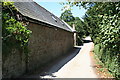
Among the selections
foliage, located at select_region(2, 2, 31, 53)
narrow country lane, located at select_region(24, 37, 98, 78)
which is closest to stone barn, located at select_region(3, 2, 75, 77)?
foliage, located at select_region(2, 2, 31, 53)

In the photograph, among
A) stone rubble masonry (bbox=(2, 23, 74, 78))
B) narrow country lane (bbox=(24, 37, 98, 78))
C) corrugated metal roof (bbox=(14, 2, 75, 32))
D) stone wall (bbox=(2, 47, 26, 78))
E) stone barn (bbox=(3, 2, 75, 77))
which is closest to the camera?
stone wall (bbox=(2, 47, 26, 78))

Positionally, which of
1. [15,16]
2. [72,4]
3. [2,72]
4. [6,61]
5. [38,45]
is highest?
[72,4]

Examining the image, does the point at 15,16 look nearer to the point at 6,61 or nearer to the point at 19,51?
the point at 19,51

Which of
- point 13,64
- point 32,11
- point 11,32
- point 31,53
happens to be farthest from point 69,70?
point 32,11

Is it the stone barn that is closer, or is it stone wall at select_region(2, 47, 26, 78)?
stone wall at select_region(2, 47, 26, 78)

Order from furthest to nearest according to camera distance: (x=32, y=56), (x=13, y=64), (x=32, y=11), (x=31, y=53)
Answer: (x=32, y=11) → (x=32, y=56) → (x=31, y=53) → (x=13, y=64)

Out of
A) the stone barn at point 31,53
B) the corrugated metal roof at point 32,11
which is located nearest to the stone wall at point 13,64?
the stone barn at point 31,53

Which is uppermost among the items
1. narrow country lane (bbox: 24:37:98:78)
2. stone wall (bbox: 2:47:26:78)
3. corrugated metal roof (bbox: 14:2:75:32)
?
corrugated metal roof (bbox: 14:2:75:32)

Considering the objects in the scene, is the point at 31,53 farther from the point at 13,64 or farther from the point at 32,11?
the point at 32,11

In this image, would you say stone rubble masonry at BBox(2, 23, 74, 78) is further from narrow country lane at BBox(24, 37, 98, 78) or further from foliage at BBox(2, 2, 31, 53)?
narrow country lane at BBox(24, 37, 98, 78)

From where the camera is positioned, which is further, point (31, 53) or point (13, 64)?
point (31, 53)

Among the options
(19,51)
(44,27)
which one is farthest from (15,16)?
(44,27)

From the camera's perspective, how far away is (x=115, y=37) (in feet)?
17.0

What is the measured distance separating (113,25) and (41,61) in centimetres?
686
